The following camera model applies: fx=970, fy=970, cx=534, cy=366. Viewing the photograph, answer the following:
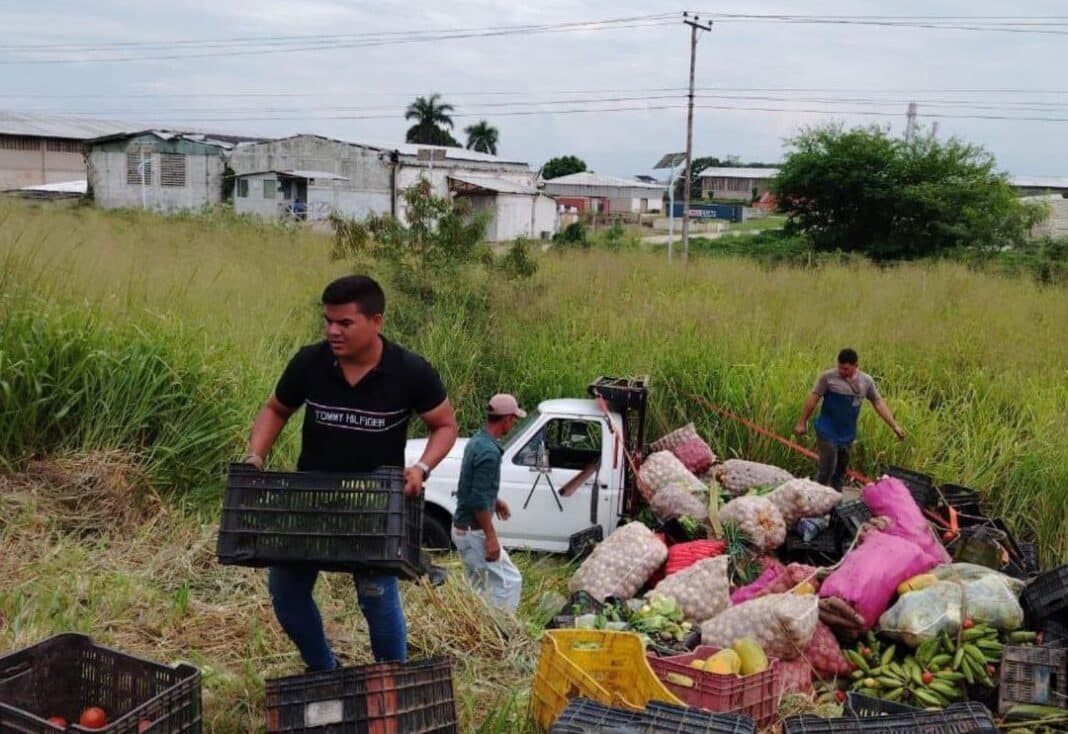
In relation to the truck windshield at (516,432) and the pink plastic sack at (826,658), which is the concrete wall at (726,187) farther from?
the pink plastic sack at (826,658)

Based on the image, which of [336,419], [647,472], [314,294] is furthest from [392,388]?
[314,294]

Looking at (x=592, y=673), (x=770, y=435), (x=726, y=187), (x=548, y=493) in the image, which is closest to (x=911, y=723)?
(x=592, y=673)

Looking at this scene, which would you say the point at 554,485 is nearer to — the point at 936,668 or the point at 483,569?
the point at 483,569

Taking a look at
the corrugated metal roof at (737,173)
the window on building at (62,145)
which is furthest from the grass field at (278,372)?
the corrugated metal roof at (737,173)

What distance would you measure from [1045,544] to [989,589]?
2.63 metres

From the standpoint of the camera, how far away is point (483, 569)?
6180mm

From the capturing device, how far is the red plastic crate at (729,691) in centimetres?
433

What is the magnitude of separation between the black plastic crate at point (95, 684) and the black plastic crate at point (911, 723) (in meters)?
2.23

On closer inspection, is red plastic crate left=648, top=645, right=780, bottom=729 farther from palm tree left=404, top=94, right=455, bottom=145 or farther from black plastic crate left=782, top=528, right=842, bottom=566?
palm tree left=404, top=94, right=455, bottom=145

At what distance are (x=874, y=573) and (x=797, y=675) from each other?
107cm

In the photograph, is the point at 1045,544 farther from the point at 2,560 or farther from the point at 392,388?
the point at 2,560

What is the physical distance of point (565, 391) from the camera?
1038cm

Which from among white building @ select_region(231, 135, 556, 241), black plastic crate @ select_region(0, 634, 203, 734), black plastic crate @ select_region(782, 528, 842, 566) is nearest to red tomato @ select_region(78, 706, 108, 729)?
black plastic crate @ select_region(0, 634, 203, 734)

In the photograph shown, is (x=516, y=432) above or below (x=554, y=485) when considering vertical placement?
above
